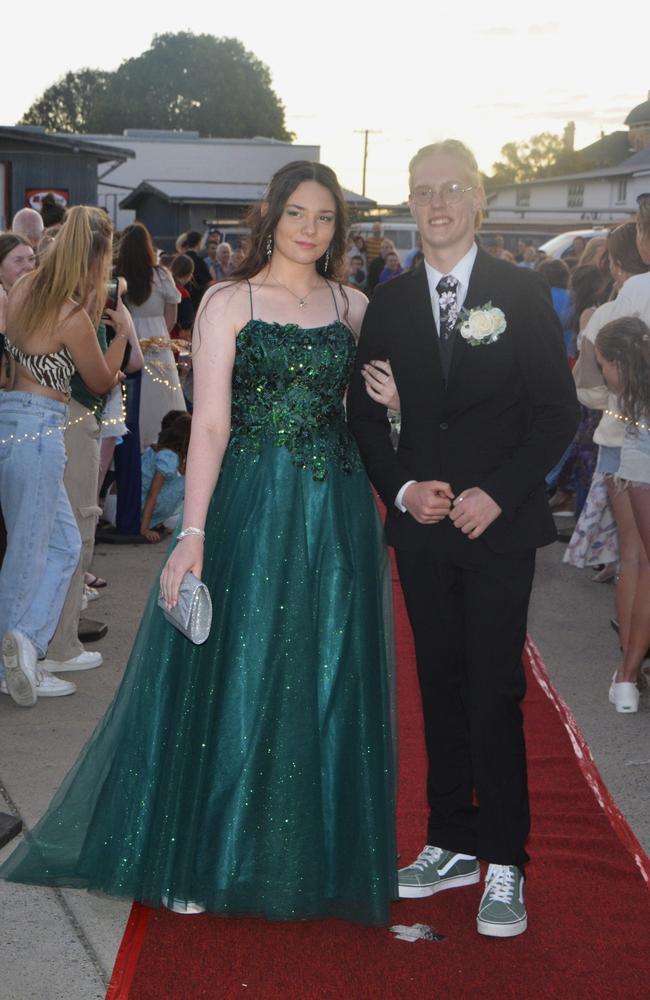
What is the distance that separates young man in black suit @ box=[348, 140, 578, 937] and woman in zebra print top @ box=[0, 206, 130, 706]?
230cm

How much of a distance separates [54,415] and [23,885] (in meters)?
2.42

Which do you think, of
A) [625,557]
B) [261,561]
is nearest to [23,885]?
[261,561]

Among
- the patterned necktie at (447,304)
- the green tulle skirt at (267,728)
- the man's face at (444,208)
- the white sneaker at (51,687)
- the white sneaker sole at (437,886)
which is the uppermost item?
the man's face at (444,208)

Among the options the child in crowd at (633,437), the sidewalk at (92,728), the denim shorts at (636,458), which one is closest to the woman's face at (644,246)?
the child in crowd at (633,437)

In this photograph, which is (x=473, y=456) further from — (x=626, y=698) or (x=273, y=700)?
(x=626, y=698)

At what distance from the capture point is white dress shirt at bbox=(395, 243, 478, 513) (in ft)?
12.6

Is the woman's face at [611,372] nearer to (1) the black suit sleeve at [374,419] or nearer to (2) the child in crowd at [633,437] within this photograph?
(2) the child in crowd at [633,437]

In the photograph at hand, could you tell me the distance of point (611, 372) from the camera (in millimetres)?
6129

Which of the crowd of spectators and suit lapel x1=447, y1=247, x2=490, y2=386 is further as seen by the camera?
the crowd of spectators

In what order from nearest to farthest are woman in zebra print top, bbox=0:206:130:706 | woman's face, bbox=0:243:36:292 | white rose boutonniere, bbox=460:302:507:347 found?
white rose boutonniere, bbox=460:302:507:347
woman in zebra print top, bbox=0:206:130:706
woman's face, bbox=0:243:36:292

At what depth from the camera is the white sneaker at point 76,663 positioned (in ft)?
21.5

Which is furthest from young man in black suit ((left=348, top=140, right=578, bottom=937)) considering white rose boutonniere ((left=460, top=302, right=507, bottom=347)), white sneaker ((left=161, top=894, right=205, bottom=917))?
white sneaker ((left=161, top=894, right=205, bottom=917))

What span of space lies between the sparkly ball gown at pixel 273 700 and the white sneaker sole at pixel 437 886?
22cm

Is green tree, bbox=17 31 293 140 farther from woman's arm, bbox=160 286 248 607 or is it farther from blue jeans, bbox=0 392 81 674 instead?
woman's arm, bbox=160 286 248 607
